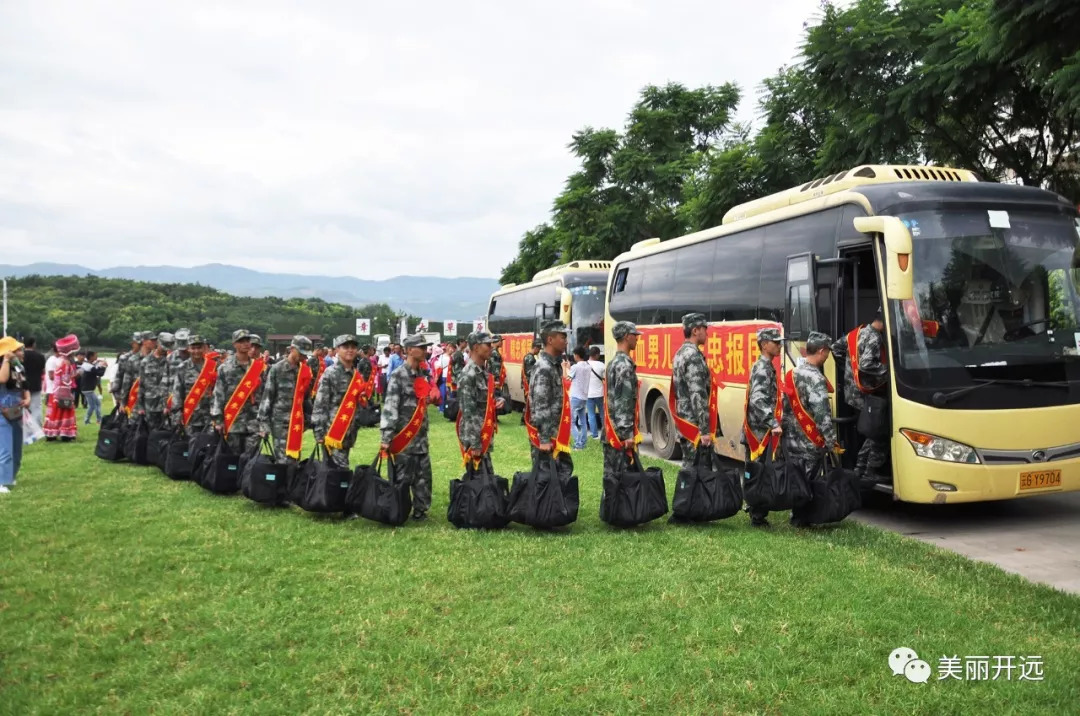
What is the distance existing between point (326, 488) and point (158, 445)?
5.04 metres

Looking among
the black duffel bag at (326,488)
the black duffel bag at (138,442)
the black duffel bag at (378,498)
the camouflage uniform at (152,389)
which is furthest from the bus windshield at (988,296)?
the black duffel bag at (138,442)

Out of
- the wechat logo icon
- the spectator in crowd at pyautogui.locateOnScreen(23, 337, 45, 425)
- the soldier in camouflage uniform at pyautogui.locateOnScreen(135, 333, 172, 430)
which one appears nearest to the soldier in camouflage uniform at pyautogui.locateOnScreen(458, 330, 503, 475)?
the wechat logo icon

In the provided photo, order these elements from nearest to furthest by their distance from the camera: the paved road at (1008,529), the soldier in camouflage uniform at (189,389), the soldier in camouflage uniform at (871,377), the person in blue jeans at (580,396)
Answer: the paved road at (1008,529) → the soldier in camouflage uniform at (871,377) → the soldier in camouflage uniform at (189,389) → the person in blue jeans at (580,396)

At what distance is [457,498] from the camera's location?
7711 millimetres

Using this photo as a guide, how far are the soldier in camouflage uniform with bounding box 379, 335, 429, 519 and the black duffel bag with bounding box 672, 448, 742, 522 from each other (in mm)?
2426

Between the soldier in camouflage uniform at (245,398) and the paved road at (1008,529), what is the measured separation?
6.75 metres

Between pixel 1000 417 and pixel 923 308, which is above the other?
pixel 923 308

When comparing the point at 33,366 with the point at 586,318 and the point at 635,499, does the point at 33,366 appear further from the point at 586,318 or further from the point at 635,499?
the point at 586,318

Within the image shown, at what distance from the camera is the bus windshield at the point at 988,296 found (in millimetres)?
7711

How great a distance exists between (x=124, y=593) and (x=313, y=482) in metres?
2.29

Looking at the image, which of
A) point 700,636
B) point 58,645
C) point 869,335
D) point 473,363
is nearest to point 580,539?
point 473,363

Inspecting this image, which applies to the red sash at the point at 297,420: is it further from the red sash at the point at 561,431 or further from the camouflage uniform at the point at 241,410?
the red sash at the point at 561,431

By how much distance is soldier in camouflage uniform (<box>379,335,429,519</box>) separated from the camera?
7.91m

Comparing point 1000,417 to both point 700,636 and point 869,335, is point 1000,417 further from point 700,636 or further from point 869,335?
point 700,636
